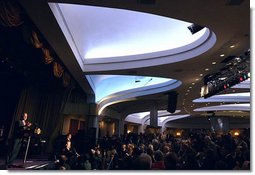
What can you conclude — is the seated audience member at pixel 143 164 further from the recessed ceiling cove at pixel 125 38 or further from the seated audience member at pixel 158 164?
the recessed ceiling cove at pixel 125 38

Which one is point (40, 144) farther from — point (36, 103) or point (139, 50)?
point (139, 50)

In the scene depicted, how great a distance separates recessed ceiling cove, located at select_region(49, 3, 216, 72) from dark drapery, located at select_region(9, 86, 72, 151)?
2618mm

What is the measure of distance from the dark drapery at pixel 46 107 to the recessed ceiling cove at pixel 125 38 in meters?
2.62

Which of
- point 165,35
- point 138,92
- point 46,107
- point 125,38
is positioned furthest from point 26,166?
point 138,92

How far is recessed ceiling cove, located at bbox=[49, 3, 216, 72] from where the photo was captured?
6.53 m

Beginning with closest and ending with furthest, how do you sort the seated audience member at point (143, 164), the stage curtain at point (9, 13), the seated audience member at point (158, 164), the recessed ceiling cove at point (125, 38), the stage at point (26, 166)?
the seated audience member at point (143, 164) < the seated audience member at point (158, 164) < the stage curtain at point (9, 13) < the stage at point (26, 166) < the recessed ceiling cove at point (125, 38)

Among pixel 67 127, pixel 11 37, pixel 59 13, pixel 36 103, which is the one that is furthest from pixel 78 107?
pixel 59 13

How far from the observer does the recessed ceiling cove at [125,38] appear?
6531 mm

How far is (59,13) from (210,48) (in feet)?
12.5

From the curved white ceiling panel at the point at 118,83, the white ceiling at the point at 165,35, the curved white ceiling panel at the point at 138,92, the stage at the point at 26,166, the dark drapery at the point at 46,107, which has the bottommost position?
the stage at the point at 26,166

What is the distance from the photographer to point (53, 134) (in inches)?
422

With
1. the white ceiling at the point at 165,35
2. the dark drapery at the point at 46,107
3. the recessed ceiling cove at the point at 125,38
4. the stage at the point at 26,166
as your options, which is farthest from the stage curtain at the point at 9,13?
the dark drapery at the point at 46,107

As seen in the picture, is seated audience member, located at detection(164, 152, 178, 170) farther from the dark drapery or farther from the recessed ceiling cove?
the dark drapery

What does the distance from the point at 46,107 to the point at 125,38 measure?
4818 mm
